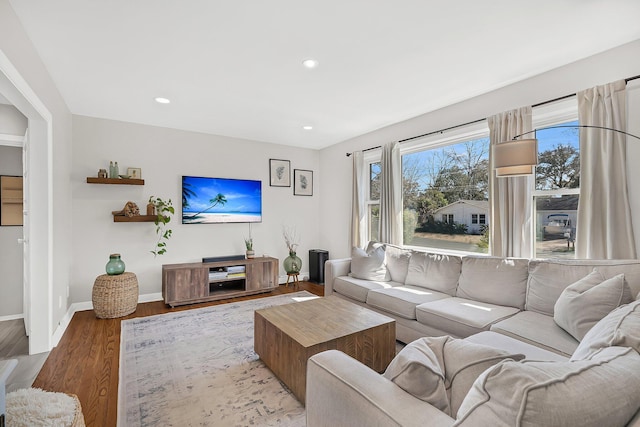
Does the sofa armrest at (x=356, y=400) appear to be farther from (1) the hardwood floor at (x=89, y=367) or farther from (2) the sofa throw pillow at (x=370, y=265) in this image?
(2) the sofa throw pillow at (x=370, y=265)

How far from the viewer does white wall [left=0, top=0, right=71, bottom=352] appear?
2.07 metres

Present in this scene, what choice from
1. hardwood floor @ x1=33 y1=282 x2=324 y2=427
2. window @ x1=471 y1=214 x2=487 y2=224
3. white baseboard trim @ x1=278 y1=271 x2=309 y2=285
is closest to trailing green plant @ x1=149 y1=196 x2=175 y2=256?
hardwood floor @ x1=33 y1=282 x2=324 y2=427

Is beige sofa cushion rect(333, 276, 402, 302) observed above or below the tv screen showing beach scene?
below

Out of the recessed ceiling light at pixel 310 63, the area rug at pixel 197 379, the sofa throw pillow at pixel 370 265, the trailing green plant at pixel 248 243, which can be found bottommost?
the area rug at pixel 197 379

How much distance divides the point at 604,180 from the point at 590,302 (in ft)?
3.71

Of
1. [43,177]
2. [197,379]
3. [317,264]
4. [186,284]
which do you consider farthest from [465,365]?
[317,264]

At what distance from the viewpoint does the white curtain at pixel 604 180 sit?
235 centimetres

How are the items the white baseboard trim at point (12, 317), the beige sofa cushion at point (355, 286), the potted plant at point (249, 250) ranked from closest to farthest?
1. the beige sofa cushion at point (355, 286)
2. the white baseboard trim at point (12, 317)
3. the potted plant at point (249, 250)

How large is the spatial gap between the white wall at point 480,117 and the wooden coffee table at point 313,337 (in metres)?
2.16

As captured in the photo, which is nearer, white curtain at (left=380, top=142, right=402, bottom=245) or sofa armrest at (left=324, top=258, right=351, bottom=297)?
sofa armrest at (left=324, top=258, right=351, bottom=297)

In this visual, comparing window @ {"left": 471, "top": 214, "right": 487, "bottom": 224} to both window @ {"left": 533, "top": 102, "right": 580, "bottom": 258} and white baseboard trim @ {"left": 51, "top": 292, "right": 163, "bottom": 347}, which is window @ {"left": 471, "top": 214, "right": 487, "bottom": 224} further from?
white baseboard trim @ {"left": 51, "top": 292, "right": 163, "bottom": 347}

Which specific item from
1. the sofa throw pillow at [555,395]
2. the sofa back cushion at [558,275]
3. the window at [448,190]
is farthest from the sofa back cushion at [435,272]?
the sofa throw pillow at [555,395]

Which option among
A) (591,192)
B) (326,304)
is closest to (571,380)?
(326,304)

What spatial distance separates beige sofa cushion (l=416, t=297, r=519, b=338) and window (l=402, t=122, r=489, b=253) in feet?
3.38
